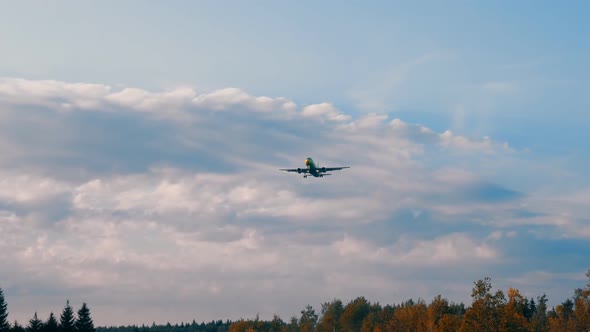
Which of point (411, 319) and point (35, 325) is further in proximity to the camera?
point (411, 319)

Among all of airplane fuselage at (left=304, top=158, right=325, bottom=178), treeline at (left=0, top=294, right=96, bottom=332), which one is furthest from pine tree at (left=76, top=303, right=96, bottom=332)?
airplane fuselage at (left=304, top=158, right=325, bottom=178)

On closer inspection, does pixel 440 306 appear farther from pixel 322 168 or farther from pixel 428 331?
pixel 322 168

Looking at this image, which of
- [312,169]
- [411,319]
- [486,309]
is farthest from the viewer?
[411,319]

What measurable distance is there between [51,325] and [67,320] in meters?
2.93

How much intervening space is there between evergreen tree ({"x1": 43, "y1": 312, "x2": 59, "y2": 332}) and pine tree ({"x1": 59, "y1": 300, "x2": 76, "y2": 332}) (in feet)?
3.24

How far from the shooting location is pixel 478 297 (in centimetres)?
10875

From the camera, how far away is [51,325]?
459ft

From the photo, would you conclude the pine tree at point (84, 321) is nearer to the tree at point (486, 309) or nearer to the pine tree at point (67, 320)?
the pine tree at point (67, 320)

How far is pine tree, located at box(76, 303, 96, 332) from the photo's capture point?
141812 millimetres

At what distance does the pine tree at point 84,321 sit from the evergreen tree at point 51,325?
379 centimetres

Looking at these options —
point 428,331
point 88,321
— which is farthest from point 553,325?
point 88,321

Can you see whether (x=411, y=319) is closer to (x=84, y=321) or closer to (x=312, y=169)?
(x=312, y=169)

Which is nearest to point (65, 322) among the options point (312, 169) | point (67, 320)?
point (67, 320)

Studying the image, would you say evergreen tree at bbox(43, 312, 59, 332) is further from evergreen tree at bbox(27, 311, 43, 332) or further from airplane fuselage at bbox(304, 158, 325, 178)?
airplane fuselage at bbox(304, 158, 325, 178)
